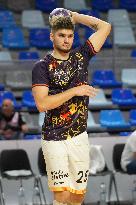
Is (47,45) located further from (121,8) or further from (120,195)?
(120,195)

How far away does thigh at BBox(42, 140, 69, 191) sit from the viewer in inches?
180

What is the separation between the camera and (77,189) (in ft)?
15.3

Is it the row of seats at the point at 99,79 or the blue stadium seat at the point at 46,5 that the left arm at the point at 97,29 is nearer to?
the row of seats at the point at 99,79

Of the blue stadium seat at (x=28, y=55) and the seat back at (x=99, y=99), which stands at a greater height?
the blue stadium seat at (x=28, y=55)

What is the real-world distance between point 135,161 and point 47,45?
4.69 meters

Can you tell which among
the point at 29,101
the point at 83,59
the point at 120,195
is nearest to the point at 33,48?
the point at 29,101

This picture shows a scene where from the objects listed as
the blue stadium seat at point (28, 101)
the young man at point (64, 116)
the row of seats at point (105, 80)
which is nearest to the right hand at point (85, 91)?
the young man at point (64, 116)

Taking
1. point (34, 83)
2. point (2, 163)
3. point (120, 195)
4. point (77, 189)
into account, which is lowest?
point (120, 195)

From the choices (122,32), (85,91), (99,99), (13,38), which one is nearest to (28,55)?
(13,38)

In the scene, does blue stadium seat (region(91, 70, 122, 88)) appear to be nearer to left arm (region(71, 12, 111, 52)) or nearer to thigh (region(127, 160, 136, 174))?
thigh (region(127, 160, 136, 174))

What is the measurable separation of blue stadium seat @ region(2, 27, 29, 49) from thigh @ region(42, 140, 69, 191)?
7.80 meters

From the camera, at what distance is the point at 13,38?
12297 millimetres

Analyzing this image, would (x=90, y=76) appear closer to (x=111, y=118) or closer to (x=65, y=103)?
(x=111, y=118)

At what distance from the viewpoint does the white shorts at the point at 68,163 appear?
4578 millimetres
